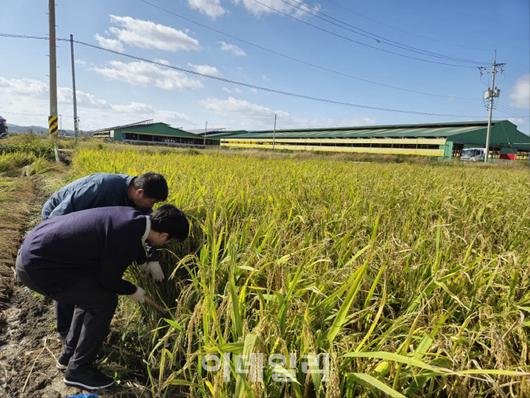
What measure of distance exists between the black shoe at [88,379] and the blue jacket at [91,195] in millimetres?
1113

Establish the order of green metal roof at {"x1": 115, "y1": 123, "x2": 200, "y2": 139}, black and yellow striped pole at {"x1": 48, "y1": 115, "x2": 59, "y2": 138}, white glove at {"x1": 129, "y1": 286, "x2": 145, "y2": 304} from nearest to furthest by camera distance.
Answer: white glove at {"x1": 129, "y1": 286, "x2": 145, "y2": 304}, black and yellow striped pole at {"x1": 48, "y1": 115, "x2": 59, "y2": 138}, green metal roof at {"x1": 115, "y1": 123, "x2": 200, "y2": 139}

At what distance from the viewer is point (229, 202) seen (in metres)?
2.65

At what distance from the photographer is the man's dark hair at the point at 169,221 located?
1682 mm

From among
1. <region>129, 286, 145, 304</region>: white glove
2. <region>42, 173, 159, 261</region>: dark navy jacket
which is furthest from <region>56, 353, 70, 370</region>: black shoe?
<region>42, 173, 159, 261</region>: dark navy jacket

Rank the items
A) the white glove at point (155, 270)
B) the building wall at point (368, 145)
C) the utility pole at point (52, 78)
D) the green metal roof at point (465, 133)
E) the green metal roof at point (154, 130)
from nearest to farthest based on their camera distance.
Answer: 1. the white glove at point (155, 270)
2. the utility pole at point (52, 78)
3. the building wall at point (368, 145)
4. the green metal roof at point (465, 133)
5. the green metal roof at point (154, 130)

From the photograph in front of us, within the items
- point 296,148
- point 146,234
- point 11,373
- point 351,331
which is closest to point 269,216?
point 146,234

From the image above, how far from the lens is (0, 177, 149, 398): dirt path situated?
5.58ft

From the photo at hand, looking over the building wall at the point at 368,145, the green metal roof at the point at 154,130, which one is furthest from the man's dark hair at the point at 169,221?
the green metal roof at the point at 154,130

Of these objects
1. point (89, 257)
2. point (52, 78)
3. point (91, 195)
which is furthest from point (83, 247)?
point (52, 78)

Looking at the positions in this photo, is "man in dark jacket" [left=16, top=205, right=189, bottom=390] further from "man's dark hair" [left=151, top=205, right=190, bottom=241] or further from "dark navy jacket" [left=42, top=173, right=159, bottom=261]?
"dark navy jacket" [left=42, top=173, right=159, bottom=261]

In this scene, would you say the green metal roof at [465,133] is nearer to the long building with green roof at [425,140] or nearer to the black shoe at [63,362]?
the long building with green roof at [425,140]

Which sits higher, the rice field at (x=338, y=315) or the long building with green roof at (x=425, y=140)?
the long building with green roof at (x=425, y=140)

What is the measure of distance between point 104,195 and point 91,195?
9cm

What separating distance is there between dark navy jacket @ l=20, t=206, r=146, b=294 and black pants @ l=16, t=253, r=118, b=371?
5 centimetres
